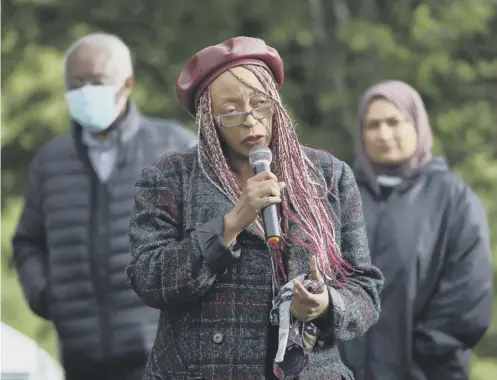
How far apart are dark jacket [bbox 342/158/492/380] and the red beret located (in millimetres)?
2465

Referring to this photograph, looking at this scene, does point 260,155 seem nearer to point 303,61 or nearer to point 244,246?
point 244,246

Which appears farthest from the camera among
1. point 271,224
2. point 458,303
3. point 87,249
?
point 87,249

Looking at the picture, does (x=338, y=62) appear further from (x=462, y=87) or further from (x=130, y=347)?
(x=130, y=347)

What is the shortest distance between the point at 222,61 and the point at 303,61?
9.06 meters

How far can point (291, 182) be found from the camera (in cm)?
443

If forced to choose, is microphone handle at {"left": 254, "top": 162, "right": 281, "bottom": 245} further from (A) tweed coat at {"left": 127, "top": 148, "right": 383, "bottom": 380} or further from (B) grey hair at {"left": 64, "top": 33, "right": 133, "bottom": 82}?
(B) grey hair at {"left": 64, "top": 33, "right": 133, "bottom": 82}

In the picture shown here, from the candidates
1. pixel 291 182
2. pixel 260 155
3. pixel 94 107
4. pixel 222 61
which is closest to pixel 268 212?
pixel 260 155

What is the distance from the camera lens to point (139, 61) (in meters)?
13.4

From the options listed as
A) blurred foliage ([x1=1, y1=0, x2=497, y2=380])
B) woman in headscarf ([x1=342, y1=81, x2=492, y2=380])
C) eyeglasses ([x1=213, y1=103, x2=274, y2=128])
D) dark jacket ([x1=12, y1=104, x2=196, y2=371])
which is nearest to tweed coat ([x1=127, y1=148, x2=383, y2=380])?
eyeglasses ([x1=213, y1=103, x2=274, y2=128])

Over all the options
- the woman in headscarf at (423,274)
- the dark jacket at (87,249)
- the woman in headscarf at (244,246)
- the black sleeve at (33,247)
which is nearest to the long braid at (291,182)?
the woman in headscarf at (244,246)

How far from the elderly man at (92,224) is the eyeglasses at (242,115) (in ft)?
Answer: 9.13

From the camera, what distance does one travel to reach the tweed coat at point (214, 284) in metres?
4.29

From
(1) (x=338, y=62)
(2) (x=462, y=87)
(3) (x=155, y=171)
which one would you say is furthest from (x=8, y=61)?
(3) (x=155, y=171)

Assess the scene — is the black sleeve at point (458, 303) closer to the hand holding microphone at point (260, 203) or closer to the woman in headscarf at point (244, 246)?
the woman in headscarf at point (244, 246)
